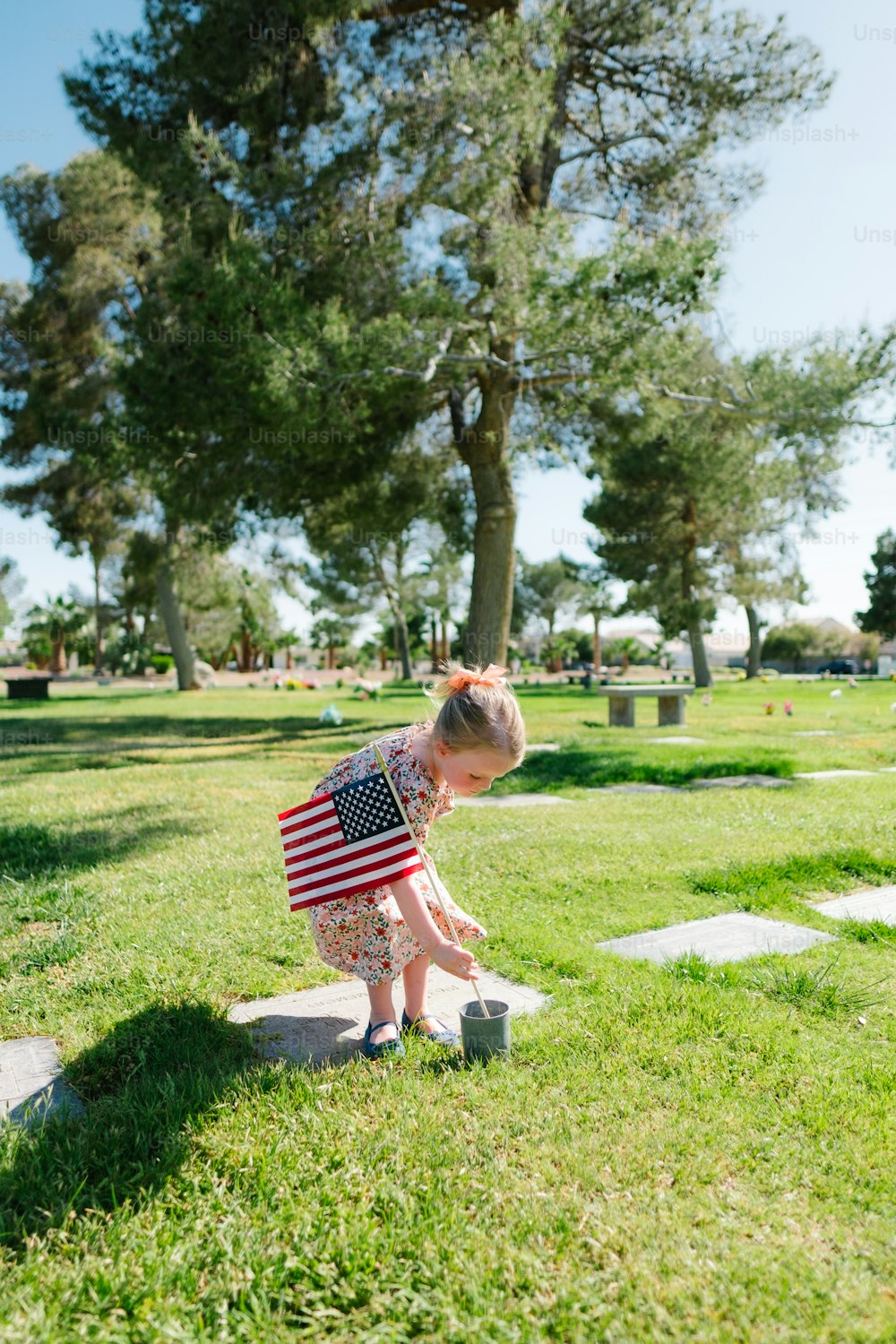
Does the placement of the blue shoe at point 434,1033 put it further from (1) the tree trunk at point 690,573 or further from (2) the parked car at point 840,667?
(2) the parked car at point 840,667

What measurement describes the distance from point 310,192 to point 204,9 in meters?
2.26

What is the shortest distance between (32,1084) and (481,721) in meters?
1.44

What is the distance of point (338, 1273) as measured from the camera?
1.54 m

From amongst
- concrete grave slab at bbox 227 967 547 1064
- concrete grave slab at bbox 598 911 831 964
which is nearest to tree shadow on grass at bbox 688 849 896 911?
concrete grave slab at bbox 598 911 831 964

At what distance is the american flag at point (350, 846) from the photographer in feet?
7.88

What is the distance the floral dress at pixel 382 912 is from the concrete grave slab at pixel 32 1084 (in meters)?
0.76

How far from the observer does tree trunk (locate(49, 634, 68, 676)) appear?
157 feet

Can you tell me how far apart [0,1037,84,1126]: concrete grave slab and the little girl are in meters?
0.75

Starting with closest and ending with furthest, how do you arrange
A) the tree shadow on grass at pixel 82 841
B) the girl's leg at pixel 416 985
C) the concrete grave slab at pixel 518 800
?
the girl's leg at pixel 416 985 → the tree shadow on grass at pixel 82 841 → the concrete grave slab at pixel 518 800

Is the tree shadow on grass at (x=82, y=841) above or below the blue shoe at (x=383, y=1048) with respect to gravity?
above

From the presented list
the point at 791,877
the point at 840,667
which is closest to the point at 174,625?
the point at 791,877

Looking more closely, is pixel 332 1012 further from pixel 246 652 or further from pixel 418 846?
pixel 246 652

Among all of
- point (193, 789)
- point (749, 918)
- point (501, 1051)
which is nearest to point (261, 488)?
point (193, 789)

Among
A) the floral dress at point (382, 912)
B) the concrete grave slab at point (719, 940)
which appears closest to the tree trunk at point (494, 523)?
Answer: the concrete grave slab at point (719, 940)
